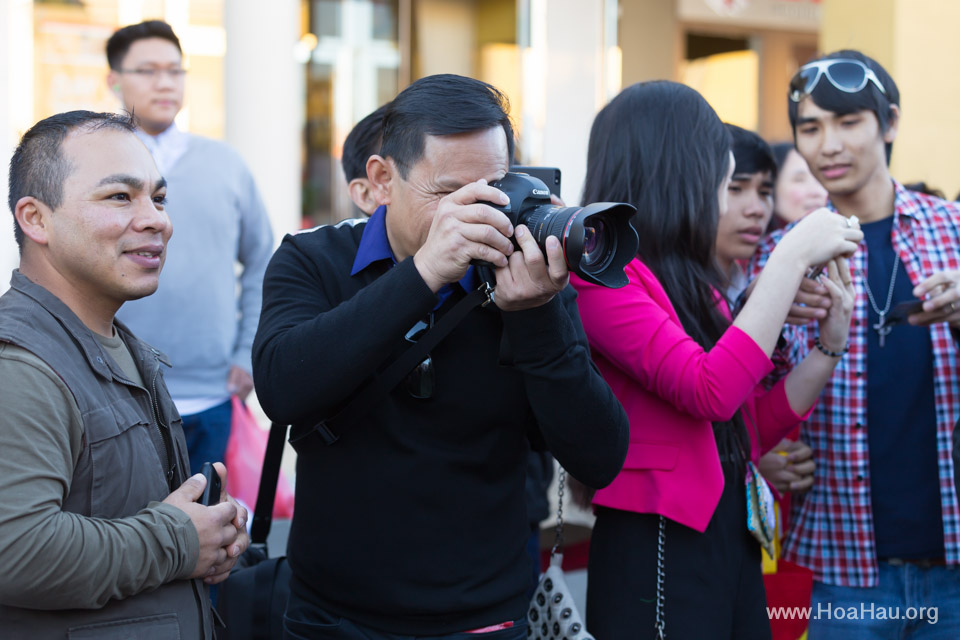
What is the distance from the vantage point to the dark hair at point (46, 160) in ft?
5.90

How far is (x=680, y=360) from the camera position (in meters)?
2.12

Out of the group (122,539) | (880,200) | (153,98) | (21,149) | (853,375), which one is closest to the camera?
(122,539)

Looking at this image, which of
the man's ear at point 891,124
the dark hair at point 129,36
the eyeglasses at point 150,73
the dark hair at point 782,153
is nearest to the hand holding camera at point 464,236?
the man's ear at point 891,124

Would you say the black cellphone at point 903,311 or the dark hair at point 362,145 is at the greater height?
the dark hair at point 362,145

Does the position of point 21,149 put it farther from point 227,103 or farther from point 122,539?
point 227,103

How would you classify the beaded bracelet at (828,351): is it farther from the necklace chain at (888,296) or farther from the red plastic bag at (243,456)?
the red plastic bag at (243,456)

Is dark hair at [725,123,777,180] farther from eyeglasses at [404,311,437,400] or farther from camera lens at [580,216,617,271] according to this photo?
eyeglasses at [404,311,437,400]

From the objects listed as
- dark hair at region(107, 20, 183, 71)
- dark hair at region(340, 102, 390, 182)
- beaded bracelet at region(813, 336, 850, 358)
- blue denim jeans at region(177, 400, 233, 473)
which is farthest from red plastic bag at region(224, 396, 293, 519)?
beaded bracelet at region(813, 336, 850, 358)

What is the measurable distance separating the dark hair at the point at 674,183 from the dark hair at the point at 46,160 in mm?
1154

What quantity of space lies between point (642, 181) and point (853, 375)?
33.4 inches

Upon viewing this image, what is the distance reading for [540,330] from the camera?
1.74 metres

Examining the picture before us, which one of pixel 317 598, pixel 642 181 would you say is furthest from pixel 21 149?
pixel 642 181

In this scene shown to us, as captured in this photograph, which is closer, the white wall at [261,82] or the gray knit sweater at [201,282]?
the gray knit sweater at [201,282]
